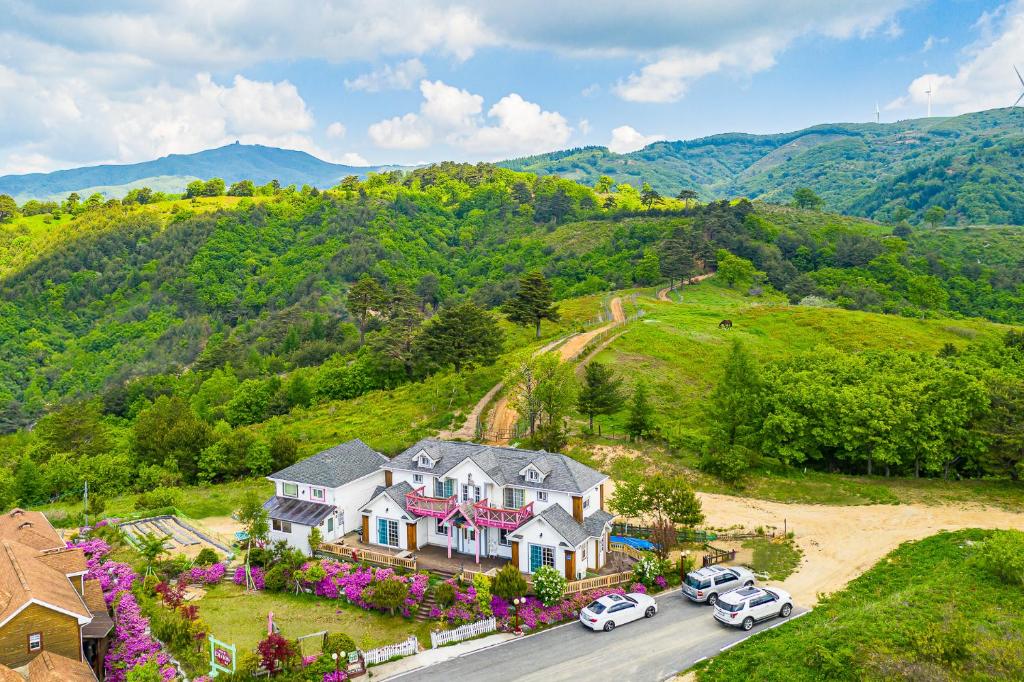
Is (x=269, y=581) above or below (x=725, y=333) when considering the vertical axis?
below

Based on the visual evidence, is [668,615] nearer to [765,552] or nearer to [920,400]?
[765,552]

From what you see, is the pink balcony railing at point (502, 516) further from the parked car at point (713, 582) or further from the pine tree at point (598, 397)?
the pine tree at point (598, 397)

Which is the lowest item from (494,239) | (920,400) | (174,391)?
(174,391)

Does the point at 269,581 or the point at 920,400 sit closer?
the point at 269,581

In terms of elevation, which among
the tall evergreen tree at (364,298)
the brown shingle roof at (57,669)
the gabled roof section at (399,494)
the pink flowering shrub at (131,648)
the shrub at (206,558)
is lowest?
the shrub at (206,558)

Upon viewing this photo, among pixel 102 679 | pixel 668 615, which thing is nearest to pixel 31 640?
pixel 102 679

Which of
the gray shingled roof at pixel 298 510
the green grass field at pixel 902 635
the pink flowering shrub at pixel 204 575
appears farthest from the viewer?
the gray shingled roof at pixel 298 510

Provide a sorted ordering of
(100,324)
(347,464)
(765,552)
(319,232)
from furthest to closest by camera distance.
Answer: (319,232) < (100,324) < (347,464) < (765,552)

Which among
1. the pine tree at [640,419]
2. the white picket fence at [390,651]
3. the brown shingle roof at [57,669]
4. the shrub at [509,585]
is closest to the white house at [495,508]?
the shrub at [509,585]

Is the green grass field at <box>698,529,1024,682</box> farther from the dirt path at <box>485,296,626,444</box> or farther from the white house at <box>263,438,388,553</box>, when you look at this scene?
the dirt path at <box>485,296,626,444</box>
